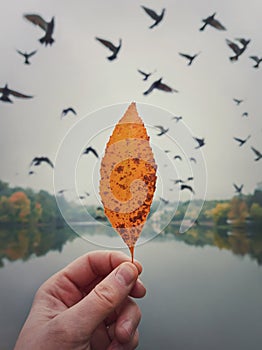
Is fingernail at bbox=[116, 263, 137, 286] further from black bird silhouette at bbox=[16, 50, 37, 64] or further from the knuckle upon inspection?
black bird silhouette at bbox=[16, 50, 37, 64]

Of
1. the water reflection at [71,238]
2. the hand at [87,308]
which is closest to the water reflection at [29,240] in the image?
the water reflection at [71,238]

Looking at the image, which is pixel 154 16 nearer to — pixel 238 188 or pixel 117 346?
pixel 238 188

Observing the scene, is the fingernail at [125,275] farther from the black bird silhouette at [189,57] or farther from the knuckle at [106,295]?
the black bird silhouette at [189,57]

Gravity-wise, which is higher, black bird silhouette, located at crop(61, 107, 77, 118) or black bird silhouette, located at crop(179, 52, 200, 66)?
black bird silhouette, located at crop(179, 52, 200, 66)

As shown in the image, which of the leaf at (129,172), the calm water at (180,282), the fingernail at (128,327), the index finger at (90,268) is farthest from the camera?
the calm water at (180,282)

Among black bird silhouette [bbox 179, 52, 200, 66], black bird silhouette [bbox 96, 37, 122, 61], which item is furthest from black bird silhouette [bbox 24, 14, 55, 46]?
black bird silhouette [bbox 179, 52, 200, 66]

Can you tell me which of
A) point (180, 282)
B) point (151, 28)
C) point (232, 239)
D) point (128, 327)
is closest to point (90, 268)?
point (128, 327)

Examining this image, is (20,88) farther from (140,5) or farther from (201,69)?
(201,69)
